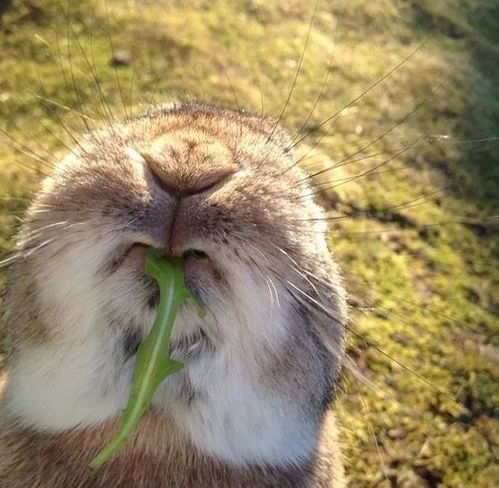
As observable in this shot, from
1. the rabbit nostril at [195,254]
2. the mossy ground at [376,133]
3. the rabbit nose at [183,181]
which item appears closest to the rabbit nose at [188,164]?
the rabbit nose at [183,181]

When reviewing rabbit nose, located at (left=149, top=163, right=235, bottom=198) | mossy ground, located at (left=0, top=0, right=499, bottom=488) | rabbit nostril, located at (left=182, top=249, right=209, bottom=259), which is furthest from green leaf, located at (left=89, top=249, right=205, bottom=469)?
mossy ground, located at (left=0, top=0, right=499, bottom=488)

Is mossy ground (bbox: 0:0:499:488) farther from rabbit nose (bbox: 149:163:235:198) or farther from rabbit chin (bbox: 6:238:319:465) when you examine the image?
rabbit nose (bbox: 149:163:235:198)

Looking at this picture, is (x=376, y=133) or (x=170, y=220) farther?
(x=376, y=133)

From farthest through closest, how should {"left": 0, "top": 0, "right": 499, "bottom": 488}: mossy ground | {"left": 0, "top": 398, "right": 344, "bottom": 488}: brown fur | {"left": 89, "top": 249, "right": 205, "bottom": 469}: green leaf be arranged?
{"left": 0, "top": 0, "right": 499, "bottom": 488}: mossy ground < {"left": 0, "top": 398, "right": 344, "bottom": 488}: brown fur < {"left": 89, "top": 249, "right": 205, "bottom": 469}: green leaf

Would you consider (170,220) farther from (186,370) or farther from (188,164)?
(186,370)

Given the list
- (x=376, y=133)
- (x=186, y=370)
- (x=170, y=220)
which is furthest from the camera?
(x=376, y=133)

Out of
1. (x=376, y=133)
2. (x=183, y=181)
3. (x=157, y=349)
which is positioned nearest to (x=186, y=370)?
(x=157, y=349)

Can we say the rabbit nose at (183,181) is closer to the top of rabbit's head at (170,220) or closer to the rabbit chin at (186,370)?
the top of rabbit's head at (170,220)
